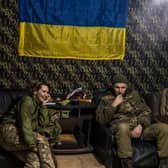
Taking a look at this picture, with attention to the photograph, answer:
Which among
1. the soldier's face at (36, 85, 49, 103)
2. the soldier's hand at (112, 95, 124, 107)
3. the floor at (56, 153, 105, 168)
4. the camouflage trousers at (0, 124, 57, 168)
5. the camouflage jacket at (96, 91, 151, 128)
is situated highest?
the soldier's face at (36, 85, 49, 103)

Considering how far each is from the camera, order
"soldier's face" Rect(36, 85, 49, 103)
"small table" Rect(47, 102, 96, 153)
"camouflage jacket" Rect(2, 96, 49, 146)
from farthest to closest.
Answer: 1. "small table" Rect(47, 102, 96, 153)
2. "soldier's face" Rect(36, 85, 49, 103)
3. "camouflage jacket" Rect(2, 96, 49, 146)

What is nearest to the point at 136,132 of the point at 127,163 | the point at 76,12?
the point at 127,163

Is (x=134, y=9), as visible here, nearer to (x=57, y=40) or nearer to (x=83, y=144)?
(x=57, y=40)

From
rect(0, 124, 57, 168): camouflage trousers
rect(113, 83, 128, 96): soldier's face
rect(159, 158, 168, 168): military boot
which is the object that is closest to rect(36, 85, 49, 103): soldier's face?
rect(0, 124, 57, 168): camouflage trousers

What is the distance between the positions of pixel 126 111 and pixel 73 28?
4.24 feet

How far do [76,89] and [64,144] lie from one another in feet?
2.41

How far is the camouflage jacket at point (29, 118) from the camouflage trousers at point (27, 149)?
83 millimetres

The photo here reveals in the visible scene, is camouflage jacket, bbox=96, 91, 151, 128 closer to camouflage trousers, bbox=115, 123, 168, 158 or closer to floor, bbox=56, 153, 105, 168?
camouflage trousers, bbox=115, 123, 168, 158

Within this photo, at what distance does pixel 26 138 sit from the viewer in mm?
3795

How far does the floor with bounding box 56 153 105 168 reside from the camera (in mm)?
4430

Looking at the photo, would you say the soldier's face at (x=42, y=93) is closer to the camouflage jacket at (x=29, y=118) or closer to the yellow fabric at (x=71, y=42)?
the camouflage jacket at (x=29, y=118)

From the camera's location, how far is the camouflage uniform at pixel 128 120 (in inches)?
165

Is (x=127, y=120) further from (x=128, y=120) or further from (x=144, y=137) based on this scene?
(x=144, y=137)

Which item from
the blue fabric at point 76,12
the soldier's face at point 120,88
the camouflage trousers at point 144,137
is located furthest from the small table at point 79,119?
the blue fabric at point 76,12
